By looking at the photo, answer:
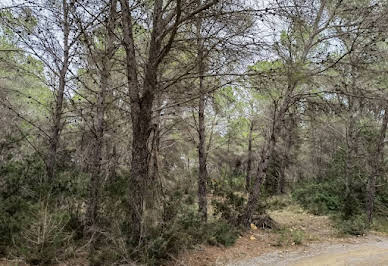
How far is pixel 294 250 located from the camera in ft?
20.9

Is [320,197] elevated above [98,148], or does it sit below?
below

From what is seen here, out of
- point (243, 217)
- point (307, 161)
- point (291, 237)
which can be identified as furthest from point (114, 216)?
point (307, 161)

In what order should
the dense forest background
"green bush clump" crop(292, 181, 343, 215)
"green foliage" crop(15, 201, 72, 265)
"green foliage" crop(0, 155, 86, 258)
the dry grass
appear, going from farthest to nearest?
1. "green bush clump" crop(292, 181, 343, 215)
2. the dry grass
3. the dense forest background
4. "green foliage" crop(0, 155, 86, 258)
5. "green foliage" crop(15, 201, 72, 265)

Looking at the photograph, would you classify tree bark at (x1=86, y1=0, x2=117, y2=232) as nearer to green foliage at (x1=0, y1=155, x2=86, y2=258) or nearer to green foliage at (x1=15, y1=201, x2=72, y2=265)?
green foliage at (x1=0, y1=155, x2=86, y2=258)

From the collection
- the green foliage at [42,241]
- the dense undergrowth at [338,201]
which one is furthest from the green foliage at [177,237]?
the dense undergrowth at [338,201]

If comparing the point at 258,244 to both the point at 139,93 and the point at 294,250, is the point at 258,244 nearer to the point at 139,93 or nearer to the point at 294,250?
the point at 294,250

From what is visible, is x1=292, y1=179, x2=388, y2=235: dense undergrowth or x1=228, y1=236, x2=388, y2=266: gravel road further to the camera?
x1=292, y1=179, x2=388, y2=235: dense undergrowth

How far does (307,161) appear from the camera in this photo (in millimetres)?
19688

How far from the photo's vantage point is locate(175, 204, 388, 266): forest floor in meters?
5.44

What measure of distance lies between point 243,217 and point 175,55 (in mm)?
4698

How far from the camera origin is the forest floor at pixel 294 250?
5.44 m

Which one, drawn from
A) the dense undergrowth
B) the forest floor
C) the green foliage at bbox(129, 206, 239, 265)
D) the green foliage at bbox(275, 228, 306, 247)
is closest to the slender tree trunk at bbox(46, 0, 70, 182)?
the green foliage at bbox(129, 206, 239, 265)

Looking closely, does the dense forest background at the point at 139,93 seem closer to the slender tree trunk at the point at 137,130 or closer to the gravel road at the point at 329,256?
the slender tree trunk at the point at 137,130

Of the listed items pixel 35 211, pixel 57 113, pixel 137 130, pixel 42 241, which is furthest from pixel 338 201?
pixel 42 241
